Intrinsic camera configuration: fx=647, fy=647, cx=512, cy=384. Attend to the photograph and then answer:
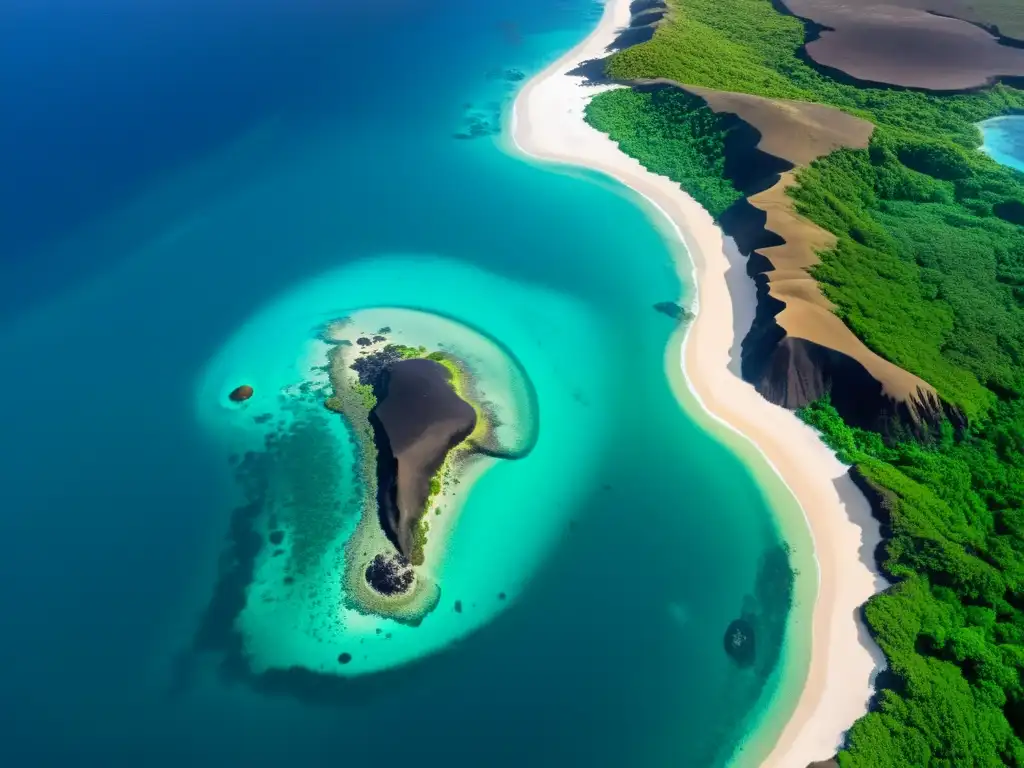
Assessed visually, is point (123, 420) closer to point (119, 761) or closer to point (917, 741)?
point (119, 761)

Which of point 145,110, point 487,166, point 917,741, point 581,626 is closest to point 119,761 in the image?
point 581,626

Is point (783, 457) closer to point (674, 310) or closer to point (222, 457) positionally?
point (674, 310)

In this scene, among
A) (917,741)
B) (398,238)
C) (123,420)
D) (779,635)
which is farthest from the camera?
(398,238)

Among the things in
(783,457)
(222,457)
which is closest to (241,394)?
(222,457)

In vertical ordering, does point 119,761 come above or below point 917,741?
below

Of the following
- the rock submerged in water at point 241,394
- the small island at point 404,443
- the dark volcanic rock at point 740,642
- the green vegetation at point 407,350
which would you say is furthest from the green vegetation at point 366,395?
the dark volcanic rock at point 740,642

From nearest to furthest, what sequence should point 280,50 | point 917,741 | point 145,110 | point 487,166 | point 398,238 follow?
point 917,741, point 398,238, point 487,166, point 145,110, point 280,50
